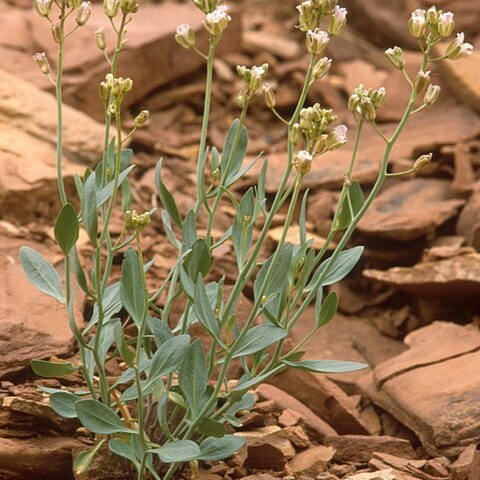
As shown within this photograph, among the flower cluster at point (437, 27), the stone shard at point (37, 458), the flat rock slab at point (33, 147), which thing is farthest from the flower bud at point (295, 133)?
the flat rock slab at point (33, 147)

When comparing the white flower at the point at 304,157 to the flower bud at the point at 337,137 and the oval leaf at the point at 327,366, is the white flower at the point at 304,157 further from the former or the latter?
the oval leaf at the point at 327,366

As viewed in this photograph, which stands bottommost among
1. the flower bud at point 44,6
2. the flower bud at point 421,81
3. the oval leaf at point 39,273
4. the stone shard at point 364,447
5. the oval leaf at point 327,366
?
the stone shard at point 364,447

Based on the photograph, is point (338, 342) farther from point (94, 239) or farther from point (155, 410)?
point (94, 239)

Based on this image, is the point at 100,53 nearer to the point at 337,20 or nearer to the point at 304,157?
the point at 337,20

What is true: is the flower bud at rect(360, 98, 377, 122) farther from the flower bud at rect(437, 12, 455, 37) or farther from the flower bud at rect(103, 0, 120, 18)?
the flower bud at rect(103, 0, 120, 18)

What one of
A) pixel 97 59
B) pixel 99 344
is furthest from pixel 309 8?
pixel 97 59

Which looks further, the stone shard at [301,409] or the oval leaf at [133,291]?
the stone shard at [301,409]
